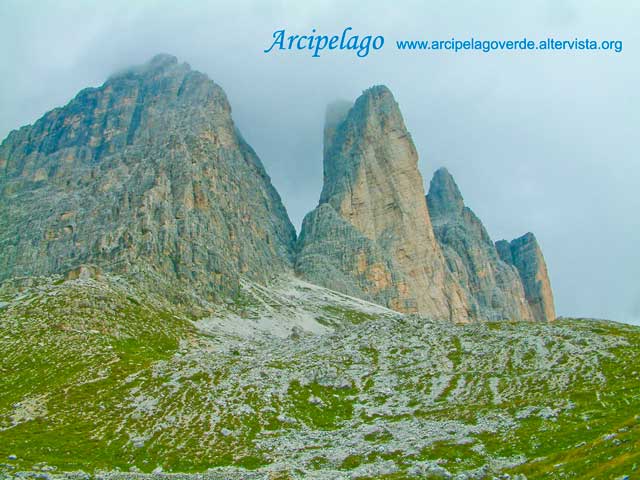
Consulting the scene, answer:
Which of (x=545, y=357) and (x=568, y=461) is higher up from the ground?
(x=545, y=357)

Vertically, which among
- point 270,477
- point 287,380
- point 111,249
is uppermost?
point 111,249

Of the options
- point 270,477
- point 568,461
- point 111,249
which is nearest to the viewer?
point 568,461

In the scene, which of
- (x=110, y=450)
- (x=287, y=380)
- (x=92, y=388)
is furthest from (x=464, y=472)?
(x=92, y=388)

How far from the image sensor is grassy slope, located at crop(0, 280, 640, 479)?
52.3m

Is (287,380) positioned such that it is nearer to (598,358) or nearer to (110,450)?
(110,450)

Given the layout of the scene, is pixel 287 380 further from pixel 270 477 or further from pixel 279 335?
pixel 279 335

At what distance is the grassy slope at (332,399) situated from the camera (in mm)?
A: 52312

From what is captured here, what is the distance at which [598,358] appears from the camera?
272 feet

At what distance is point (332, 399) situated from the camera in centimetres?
8181

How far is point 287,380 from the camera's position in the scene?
86.7 metres

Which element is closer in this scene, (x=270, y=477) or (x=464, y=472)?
(x=464, y=472)

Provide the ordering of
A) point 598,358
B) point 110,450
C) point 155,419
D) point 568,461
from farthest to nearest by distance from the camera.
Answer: point 598,358 → point 155,419 → point 110,450 → point 568,461

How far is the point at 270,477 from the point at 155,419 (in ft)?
89.2


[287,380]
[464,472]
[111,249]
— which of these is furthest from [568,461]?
[111,249]
